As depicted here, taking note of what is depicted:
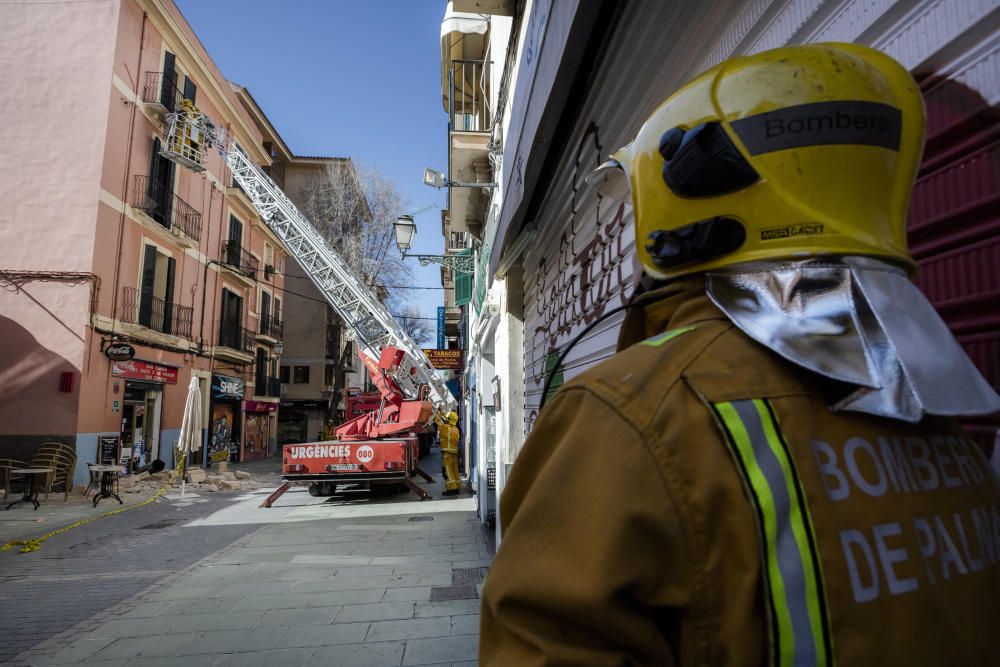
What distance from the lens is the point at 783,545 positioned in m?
0.73

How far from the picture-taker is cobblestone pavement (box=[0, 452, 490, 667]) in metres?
4.20

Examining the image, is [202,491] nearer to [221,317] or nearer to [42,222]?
[42,222]

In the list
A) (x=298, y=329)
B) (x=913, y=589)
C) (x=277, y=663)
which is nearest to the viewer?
(x=913, y=589)

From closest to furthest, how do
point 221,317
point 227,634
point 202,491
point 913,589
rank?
1. point 913,589
2. point 227,634
3. point 202,491
4. point 221,317

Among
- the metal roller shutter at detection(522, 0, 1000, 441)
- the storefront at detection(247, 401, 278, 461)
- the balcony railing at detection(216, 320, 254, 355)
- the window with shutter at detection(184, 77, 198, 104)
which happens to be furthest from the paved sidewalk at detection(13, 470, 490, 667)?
the storefront at detection(247, 401, 278, 461)

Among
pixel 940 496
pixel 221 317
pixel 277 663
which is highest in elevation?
pixel 221 317

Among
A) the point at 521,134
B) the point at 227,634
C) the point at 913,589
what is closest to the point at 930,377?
the point at 913,589

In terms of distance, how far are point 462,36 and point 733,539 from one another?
38.3ft

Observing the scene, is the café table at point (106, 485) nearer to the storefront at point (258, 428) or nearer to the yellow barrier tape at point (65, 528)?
the yellow barrier tape at point (65, 528)

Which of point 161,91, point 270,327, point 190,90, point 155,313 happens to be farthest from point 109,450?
point 270,327

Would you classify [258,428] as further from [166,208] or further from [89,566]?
[89,566]

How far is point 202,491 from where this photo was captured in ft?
47.0

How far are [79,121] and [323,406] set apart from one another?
22.2m

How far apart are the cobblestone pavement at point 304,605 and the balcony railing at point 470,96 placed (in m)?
7.67
